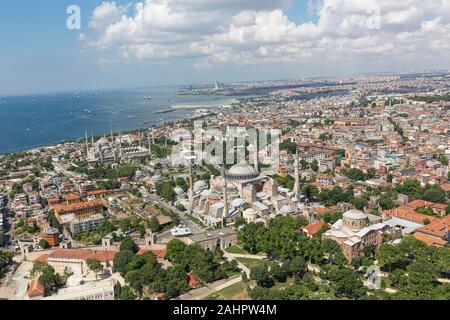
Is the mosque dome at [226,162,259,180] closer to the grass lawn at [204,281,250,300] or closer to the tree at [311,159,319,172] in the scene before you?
the tree at [311,159,319,172]

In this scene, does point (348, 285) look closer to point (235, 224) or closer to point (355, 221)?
point (355, 221)

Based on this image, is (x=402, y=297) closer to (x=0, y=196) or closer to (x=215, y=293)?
(x=215, y=293)

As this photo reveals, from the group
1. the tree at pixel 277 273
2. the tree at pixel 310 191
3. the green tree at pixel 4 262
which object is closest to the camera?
the tree at pixel 277 273

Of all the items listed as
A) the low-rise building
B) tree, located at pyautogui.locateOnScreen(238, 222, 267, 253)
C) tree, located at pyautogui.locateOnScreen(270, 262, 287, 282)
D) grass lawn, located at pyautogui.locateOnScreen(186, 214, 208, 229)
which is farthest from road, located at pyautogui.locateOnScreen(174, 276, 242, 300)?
the low-rise building

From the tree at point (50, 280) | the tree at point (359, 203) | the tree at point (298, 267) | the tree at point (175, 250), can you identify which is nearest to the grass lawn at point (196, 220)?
the tree at point (175, 250)

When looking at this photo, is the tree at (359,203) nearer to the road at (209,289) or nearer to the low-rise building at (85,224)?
the road at (209,289)
